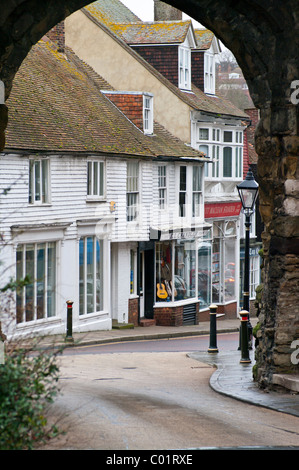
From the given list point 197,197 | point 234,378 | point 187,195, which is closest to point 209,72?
point 197,197

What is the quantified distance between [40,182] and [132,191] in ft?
16.9

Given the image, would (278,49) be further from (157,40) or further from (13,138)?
(157,40)

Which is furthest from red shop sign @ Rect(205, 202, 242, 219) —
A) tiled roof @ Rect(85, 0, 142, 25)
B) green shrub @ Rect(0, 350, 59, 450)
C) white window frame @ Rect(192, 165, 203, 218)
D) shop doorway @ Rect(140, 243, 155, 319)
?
green shrub @ Rect(0, 350, 59, 450)

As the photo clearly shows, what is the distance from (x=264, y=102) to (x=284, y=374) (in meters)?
3.99

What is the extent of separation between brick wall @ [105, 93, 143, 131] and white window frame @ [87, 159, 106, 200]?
151 inches

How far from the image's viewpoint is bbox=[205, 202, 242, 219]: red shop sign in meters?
32.6

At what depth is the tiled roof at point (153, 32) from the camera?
31.7m

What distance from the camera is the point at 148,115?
29281 millimetres

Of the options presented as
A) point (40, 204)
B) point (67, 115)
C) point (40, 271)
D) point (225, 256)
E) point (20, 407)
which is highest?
point (67, 115)

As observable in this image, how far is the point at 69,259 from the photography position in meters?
23.9

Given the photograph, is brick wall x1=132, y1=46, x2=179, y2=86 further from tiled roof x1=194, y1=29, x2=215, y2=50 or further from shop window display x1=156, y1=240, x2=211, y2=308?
shop window display x1=156, y1=240, x2=211, y2=308

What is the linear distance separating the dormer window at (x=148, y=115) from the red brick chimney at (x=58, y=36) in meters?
3.39

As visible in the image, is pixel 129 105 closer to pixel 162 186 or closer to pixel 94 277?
pixel 162 186
